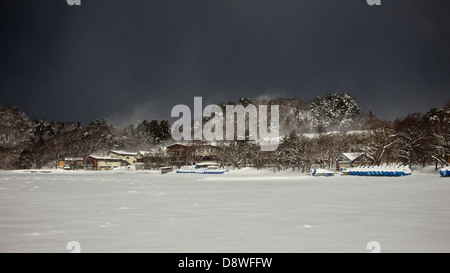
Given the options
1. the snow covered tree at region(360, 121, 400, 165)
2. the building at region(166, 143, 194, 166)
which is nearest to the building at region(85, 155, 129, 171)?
the building at region(166, 143, 194, 166)

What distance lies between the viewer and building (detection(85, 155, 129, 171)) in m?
118

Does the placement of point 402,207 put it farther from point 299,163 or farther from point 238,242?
point 299,163

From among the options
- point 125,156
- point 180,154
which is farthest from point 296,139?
point 125,156

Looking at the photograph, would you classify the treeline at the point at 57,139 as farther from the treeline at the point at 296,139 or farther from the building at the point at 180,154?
the building at the point at 180,154

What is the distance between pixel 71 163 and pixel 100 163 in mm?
12310

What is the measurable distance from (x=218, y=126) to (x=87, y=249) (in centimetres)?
14027

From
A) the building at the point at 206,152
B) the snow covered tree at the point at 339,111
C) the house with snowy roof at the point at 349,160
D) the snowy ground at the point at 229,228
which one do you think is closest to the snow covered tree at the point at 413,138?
the house with snowy roof at the point at 349,160

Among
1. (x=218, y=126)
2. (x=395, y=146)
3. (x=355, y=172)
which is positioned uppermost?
(x=218, y=126)

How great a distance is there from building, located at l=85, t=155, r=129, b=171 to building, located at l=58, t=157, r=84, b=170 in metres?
4.00

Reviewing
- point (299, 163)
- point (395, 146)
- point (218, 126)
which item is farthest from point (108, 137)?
point (395, 146)

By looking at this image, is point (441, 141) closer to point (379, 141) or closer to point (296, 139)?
point (379, 141)

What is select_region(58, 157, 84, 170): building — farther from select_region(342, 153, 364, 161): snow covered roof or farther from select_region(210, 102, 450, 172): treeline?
select_region(342, 153, 364, 161): snow covered roof

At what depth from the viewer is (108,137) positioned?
484 feet

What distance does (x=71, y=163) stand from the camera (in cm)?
12375
